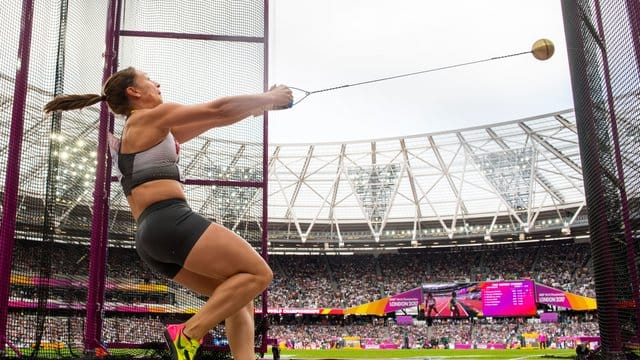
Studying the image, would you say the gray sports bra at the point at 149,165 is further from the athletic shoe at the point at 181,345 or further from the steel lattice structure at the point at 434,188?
the steel lattice structure at the point at 434,188

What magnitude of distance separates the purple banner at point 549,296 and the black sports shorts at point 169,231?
44.2 m

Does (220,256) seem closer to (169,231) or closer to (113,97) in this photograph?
(169,231)

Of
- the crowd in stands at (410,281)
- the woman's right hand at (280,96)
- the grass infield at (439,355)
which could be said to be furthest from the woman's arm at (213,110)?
the crowd in stands at (410,281)

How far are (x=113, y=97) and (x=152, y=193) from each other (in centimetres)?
75

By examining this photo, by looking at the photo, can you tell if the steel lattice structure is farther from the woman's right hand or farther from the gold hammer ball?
the woman's right hand

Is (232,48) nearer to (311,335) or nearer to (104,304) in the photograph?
(104,304)

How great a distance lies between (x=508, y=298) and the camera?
43500 mm

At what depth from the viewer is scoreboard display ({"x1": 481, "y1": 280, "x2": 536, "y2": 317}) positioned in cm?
4300

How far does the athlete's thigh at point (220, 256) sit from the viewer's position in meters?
3.01

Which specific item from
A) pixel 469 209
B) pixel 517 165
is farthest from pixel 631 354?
pixel 469 209

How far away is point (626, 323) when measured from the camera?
640cm

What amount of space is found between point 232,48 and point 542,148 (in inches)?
1603

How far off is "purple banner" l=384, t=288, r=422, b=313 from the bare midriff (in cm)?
4577

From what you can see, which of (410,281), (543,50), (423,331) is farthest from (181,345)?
(410,281)
